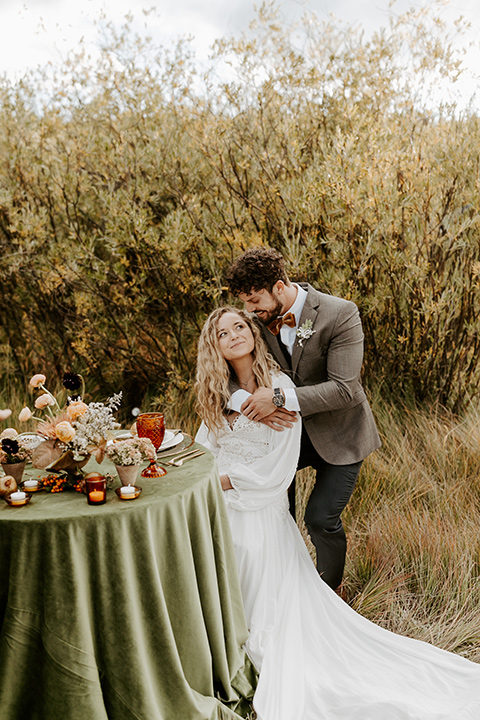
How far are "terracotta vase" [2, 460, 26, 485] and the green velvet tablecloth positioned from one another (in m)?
0.14

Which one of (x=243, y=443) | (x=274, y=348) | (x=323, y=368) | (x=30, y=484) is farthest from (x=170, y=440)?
(x=323, y=368)

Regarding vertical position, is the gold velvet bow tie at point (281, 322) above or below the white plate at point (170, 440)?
above

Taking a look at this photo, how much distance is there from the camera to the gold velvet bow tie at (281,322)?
256 cm

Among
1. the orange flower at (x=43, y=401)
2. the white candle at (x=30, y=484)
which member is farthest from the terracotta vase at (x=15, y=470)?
the orange flower at (x=43, y=401)

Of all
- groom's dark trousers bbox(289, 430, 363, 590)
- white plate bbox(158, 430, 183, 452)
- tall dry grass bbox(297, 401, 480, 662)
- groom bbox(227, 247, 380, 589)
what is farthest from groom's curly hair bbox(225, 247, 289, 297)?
tall dry grass bbox(297, 401, 480, 662)

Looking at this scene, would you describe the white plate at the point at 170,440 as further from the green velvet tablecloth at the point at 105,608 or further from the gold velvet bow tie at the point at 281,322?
the gold velvet bow tie at the point at 281,322

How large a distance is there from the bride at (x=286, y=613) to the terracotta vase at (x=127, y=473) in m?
0.70

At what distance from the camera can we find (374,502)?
3.39 metres

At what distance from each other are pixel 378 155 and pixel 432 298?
3.76ft

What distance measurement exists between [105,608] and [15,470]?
1.72ft

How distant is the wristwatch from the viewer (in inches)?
93.0

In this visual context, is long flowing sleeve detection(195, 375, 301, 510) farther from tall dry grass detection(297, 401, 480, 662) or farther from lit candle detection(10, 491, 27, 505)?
lit candle detection(10, 491, 27, 505)

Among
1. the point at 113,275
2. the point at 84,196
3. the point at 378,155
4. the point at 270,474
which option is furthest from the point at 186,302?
the point at 270,474

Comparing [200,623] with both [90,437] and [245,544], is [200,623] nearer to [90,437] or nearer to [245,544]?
[245,544]
